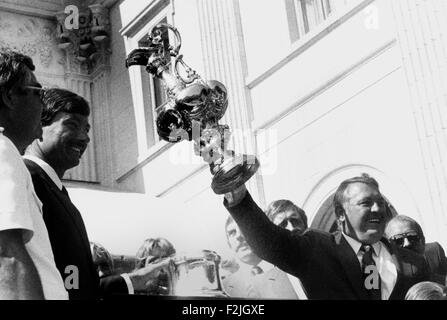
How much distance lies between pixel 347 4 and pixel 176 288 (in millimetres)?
1527

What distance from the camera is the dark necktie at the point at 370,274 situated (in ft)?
11.2

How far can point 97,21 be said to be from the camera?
4043 mm

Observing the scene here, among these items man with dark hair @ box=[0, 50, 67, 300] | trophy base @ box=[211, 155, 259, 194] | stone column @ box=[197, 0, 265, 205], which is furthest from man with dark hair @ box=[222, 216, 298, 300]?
man with dark hair @ box=[0, 50, 67, 300]

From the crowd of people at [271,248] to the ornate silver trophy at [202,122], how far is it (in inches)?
8.2

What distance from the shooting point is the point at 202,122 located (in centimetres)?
270

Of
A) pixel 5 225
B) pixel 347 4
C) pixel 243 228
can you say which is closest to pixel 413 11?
pixel 347 4

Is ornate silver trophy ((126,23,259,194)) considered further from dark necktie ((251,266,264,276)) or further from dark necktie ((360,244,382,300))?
dark necktie ((360,244,382,300))

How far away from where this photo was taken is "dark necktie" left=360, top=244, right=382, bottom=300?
3407 millimetres

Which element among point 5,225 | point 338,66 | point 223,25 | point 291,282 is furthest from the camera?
point 223,25

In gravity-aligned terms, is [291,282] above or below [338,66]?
below

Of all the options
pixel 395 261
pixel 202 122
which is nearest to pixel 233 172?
pixel 202 122

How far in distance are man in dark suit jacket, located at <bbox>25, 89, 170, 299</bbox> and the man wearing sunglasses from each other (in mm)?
1148

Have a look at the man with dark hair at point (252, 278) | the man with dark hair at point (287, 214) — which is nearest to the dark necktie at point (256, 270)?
the man with dark hair at point (252, 278)

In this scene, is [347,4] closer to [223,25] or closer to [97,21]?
[223,25]
